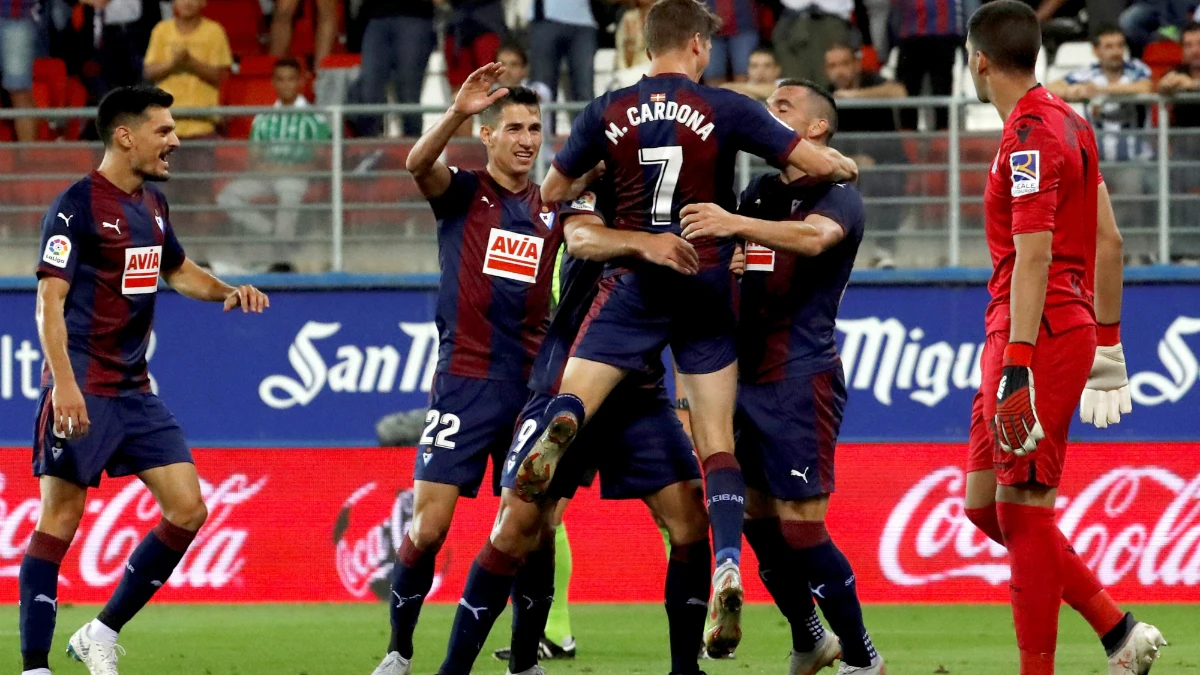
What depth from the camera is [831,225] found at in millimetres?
6293

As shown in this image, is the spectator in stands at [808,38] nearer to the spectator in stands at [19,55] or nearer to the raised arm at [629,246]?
the spectator in stands at [19,55]

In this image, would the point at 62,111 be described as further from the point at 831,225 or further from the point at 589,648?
the point at 831,225

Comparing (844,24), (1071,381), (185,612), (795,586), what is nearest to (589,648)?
(795,586)

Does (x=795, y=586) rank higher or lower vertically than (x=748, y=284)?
lower

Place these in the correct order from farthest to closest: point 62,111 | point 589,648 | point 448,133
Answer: point 62,111
point 589,648
point 448,133

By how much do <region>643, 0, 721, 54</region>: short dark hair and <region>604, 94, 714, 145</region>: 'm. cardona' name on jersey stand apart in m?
0.25

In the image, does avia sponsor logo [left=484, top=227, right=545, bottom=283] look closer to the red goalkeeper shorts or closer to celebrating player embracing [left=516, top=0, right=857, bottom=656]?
celebrating player embracing [left=516, top=0, right=857, bottom=656]

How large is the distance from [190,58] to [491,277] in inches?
299

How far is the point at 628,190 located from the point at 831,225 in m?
0.75

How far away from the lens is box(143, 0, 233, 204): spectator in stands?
14.1 m

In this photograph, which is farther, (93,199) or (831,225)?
(93,199)

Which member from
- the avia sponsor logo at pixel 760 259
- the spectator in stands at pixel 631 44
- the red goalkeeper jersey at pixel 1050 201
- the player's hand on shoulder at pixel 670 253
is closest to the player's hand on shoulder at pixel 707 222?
the player's hand on shoulder at pixel 670 253

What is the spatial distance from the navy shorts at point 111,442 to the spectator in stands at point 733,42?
760cm

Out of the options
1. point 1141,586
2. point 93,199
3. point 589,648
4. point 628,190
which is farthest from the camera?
point 1141,586
